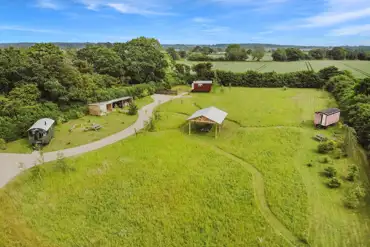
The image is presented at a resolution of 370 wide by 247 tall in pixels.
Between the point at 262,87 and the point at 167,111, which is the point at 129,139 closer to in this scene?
the point at 167,111

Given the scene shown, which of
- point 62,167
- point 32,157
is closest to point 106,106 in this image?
point 32,157

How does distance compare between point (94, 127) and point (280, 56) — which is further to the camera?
point (280, 56)

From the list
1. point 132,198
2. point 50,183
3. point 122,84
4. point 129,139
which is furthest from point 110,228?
point 122,84

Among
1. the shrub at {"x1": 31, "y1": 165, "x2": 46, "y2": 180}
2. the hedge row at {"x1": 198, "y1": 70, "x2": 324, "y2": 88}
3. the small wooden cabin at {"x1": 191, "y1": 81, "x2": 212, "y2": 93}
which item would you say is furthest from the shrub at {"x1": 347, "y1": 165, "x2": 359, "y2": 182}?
the hedge row at {"x1": 198, "y1": 70, "x2": 324, "y2": 88}

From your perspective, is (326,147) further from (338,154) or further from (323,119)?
(323,119)

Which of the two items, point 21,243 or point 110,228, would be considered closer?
point 21,243
